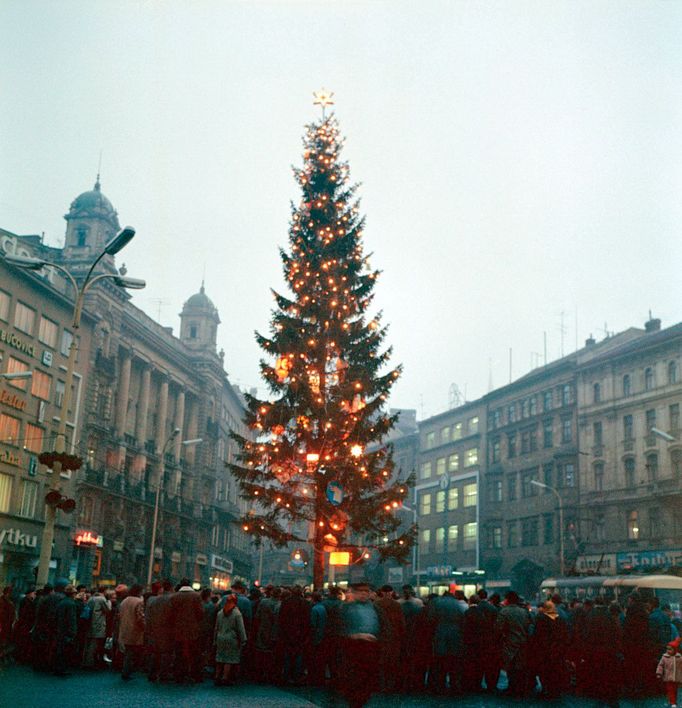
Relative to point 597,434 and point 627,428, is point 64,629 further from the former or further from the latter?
point 597,434

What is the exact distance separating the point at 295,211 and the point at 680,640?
20.6 metres

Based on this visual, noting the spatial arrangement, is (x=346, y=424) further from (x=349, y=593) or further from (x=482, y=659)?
(x=349, y=593)

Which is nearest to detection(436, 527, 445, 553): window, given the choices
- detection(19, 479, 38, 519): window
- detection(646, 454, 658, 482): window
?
detection(646, 454, 658, 482): window

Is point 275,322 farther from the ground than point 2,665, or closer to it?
farther from the ground

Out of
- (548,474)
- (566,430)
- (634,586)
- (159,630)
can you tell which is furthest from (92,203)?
(159,630)

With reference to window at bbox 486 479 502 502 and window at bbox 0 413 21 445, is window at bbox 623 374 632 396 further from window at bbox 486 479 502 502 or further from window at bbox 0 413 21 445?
window at bbox 0 413 21 445

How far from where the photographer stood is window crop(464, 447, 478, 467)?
3431 inches

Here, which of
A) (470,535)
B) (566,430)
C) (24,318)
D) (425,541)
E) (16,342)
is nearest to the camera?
(16,342)

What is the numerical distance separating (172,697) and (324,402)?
1540 centimetres

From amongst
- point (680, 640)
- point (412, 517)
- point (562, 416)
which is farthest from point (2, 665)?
point (412, 517)

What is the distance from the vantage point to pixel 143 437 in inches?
2990

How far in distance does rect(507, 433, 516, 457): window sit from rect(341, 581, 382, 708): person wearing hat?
232 ft

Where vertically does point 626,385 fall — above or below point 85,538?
above

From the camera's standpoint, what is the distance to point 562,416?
2911 inches
